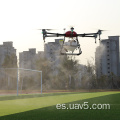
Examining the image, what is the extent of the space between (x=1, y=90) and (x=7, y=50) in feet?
164

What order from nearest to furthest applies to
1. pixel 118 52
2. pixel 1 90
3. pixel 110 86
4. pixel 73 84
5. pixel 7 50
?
pixel 1 90
pixel 73 84
pixel 110 86
pixel 7 50
pixel 118 52

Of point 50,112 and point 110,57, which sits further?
point 110,57

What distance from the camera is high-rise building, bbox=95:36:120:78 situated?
4535 inches

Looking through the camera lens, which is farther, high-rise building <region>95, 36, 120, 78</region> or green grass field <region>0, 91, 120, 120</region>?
high-rise building <region>95, 36, 120, 78</region>

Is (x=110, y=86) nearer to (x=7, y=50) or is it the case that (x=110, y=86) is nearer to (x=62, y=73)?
(x=62, y=73)

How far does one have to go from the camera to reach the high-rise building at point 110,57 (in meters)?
115

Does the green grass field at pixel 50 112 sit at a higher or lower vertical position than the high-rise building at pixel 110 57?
lower

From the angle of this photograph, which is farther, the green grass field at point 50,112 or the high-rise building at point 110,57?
the high-rise building at point 110,57

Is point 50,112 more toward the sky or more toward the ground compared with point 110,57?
→ more toward the ground

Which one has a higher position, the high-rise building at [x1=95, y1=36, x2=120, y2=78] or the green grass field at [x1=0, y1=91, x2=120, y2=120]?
the high-rise building at [x1=95, y1=36, x2=120, y2=78]

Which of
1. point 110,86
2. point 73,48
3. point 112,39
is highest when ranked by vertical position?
point 112,39

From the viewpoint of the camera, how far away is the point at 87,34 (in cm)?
2019

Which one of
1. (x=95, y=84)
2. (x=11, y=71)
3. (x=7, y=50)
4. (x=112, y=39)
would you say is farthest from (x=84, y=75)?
(x=112, y=39)

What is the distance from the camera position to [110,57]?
117 m
